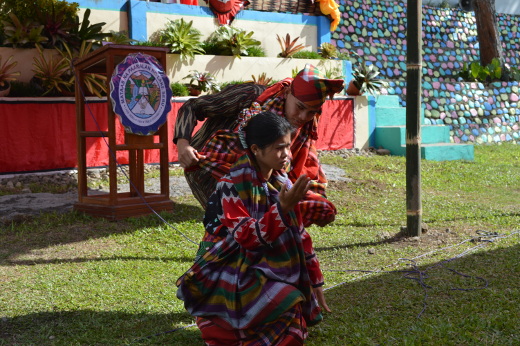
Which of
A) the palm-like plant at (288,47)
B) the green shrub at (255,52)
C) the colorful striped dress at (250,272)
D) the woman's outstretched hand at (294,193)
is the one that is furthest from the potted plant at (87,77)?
the woman's outstretched hand at (294,193)

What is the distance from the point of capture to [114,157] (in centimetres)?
671

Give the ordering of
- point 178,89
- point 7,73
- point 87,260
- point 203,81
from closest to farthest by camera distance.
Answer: point 87,260 → point 7,73 → point 178,89 → point 203,81

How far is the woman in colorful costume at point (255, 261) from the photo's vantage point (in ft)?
10.1

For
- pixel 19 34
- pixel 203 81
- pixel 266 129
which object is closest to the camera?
pixel 266 129

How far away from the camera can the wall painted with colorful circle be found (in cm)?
1545

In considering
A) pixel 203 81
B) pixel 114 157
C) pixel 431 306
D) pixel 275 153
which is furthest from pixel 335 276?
pixel 203 81

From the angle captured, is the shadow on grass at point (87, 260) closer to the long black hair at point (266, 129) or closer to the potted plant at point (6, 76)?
the long black hair at point (266, 129)

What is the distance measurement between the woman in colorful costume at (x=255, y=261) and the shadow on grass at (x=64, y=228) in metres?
2.77

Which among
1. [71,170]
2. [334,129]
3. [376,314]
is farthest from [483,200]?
[71,170]

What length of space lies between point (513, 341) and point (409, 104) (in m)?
3.11

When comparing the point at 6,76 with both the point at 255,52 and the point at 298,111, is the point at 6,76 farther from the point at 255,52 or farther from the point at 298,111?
the point at 298,111

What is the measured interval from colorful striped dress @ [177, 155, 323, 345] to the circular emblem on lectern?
352cm

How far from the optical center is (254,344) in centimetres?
311

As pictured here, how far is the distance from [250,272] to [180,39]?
26.0 ft
